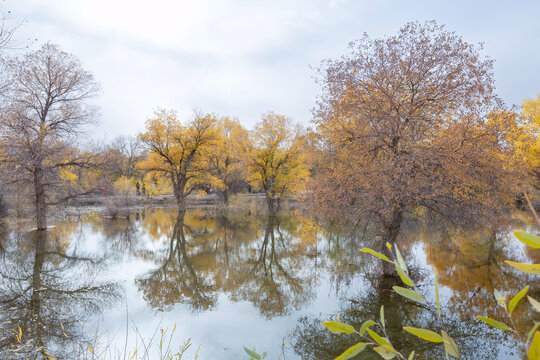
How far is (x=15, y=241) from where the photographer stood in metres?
15.0

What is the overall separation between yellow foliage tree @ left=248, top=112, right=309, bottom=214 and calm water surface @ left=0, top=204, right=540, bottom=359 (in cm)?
937

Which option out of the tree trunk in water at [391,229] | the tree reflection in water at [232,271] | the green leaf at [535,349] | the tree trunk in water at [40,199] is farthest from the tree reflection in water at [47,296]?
the tree trunk in water at [391,229]

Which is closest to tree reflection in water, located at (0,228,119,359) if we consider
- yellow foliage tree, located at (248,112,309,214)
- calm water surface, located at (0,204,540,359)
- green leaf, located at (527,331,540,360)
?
calm water surface, located at (0,204,540,359)

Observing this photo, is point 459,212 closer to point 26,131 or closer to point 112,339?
point 112,339

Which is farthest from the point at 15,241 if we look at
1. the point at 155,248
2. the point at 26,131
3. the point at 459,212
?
the point at 459,212

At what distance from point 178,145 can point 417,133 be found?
966 inches

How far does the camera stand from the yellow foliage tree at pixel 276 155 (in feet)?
84.7

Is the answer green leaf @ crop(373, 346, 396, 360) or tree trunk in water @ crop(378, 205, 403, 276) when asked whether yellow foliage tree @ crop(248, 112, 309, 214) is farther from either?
green leaf @ crop(373, 346, 396, 360)

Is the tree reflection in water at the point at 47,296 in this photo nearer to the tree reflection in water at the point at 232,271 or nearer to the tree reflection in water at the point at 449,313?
the tree reflection in water at the point at 232,271

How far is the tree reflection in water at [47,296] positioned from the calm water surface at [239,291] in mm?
35

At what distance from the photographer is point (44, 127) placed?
16.3m

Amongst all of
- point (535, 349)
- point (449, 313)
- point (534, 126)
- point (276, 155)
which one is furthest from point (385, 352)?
point (534, 126)

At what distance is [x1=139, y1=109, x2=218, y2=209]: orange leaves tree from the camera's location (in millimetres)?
29188

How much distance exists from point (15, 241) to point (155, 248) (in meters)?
6.27
